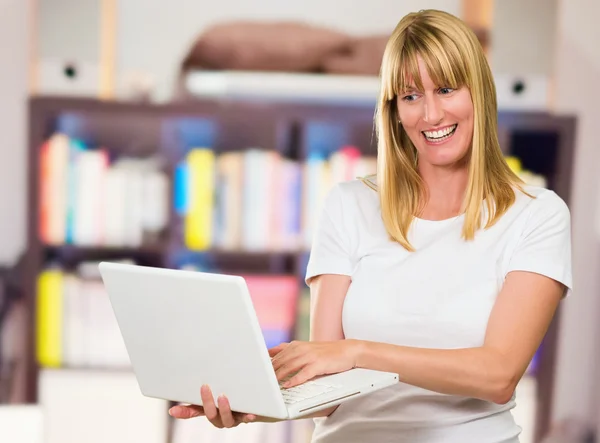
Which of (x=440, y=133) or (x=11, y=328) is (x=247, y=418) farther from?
(x=11, y=328)

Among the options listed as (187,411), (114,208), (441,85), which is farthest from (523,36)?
(187,411)

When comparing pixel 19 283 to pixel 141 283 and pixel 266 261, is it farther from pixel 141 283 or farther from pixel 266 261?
pixel 141 283

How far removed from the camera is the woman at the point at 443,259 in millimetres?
1407

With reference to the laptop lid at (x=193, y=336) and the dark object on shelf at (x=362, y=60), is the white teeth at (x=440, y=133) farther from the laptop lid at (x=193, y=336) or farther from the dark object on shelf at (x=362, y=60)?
the dark object on shelf at (x=362, y=60)

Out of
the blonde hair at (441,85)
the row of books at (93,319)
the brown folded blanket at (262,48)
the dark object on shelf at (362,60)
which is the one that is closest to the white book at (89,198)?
the row of books at (93,319)

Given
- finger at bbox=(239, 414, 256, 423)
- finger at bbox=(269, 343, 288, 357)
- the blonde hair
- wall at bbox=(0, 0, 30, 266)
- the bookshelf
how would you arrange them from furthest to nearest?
wall at bbox=(0, 0, 30, 266) → the bookshelf → the blonde hair → finger at bbox=(269, 343, 288, 357) → finger at bbox=(239, 414, 256, 423)

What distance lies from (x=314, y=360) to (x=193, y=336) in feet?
0.61

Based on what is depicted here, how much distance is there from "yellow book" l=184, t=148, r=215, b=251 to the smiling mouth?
1434 mm

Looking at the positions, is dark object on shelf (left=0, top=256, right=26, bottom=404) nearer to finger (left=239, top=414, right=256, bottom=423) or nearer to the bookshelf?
the bookshelf

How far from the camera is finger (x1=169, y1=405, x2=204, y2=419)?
1.32 m

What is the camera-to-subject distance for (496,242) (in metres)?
1.47

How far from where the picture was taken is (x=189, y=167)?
286cm

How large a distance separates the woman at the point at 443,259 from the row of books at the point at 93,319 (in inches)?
52.0

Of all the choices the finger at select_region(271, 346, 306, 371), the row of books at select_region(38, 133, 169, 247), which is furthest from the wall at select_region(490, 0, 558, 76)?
the finger at select_region(271, 346, 306, 371)
